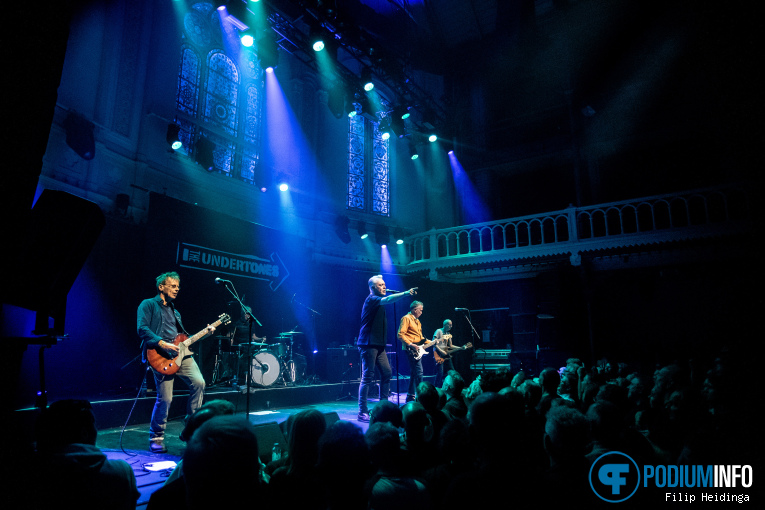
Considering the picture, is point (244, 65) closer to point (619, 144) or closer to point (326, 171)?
point (326, 171)

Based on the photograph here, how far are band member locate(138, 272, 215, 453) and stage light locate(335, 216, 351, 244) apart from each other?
807 cm

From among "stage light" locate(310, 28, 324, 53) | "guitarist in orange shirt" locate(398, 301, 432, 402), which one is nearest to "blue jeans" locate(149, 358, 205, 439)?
"guitarist in orange shirt" locate(398, 301, 432, 402)

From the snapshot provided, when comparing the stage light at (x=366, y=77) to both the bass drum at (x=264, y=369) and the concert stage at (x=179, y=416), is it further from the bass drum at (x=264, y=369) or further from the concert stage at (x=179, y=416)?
the concert stage at (x=179, y=416)

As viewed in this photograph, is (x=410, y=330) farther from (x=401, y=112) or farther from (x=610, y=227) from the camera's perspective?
(x=610, y=227)

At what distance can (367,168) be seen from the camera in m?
14.7

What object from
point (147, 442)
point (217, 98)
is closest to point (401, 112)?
point (217, 98)

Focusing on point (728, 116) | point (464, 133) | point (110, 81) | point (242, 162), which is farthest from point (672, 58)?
point (110, 81)

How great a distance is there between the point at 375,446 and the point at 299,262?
9561 millimetres

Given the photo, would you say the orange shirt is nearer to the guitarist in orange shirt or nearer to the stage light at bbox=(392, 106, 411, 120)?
the guitarist in orange shirt

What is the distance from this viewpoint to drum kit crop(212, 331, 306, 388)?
7996mm

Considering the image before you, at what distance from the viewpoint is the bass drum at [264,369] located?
7.97 m

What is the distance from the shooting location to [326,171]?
43.3ft

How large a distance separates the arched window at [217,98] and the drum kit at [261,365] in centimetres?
Result: 433

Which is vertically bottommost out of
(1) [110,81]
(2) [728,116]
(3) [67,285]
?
(3) [67,285]
